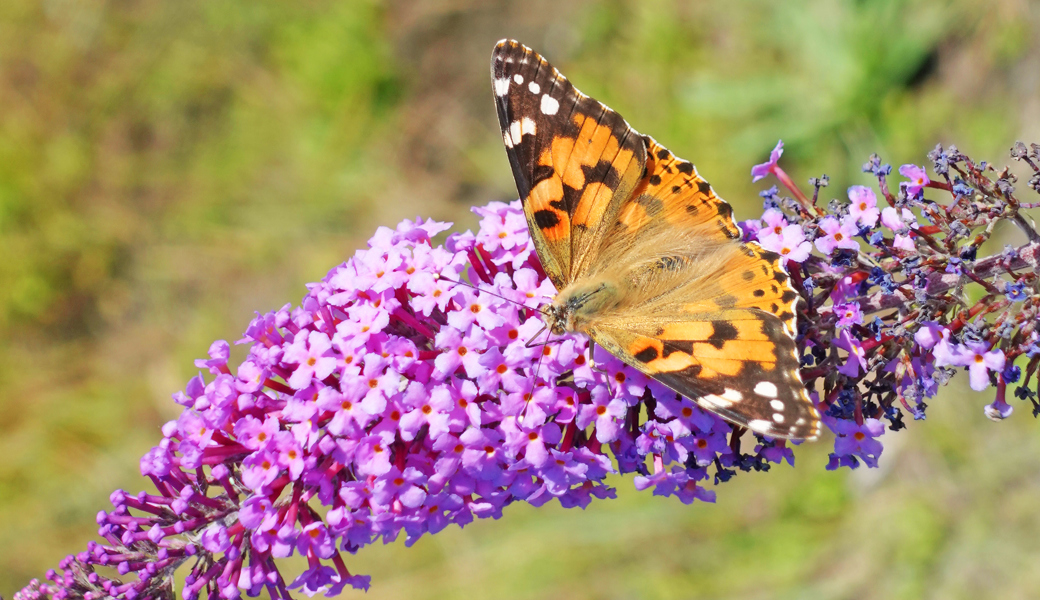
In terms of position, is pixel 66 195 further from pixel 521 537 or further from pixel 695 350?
pixel 695 350

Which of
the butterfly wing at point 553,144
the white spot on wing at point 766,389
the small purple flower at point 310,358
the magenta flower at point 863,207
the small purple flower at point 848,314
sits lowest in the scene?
the white spot on wing at point 766,389

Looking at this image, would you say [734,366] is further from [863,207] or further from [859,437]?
[863,207]

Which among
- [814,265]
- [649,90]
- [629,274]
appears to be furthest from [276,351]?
[649,90]

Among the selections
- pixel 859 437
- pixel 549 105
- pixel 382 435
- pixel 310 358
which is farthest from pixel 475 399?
pixel 859 437

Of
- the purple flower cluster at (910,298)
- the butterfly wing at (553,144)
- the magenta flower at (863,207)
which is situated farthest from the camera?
the butterfly wing at (553,144)

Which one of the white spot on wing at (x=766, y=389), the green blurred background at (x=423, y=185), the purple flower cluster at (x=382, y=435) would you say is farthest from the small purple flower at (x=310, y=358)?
the green blurred background at (x=423, y=185)

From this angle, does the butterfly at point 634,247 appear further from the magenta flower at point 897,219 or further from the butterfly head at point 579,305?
the magenta flower at point 897,219

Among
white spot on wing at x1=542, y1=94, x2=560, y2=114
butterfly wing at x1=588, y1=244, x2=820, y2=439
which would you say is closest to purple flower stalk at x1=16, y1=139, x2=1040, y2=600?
butterfly wing at x1=588, y1=244, x2=820, y2=439
